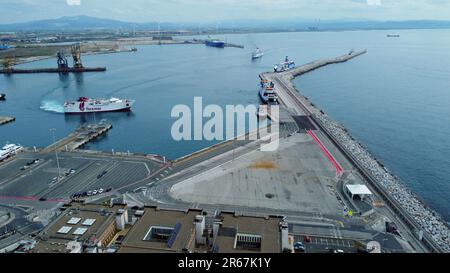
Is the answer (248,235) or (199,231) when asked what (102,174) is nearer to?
(199,231)

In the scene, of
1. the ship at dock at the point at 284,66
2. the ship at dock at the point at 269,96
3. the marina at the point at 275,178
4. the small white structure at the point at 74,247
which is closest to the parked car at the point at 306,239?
the marina at the point at 275,178

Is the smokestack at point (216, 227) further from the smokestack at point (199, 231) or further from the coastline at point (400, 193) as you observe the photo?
the coastline at point (400, 193)

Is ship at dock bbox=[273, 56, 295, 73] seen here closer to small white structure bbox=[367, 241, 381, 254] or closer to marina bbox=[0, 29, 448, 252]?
marina bbox=[0, 29, 448, 252]

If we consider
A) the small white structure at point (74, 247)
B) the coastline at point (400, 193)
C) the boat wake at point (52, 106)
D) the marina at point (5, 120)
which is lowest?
the coastline at point (400, 193)

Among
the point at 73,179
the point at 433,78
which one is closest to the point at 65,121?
the point at 73,179

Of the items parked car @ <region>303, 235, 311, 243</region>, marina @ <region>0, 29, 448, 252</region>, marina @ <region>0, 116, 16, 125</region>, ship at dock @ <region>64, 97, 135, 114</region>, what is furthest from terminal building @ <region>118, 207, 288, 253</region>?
marina @ <region>0, 116, 16, 125</region>

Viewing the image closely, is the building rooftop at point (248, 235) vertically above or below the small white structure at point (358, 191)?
above

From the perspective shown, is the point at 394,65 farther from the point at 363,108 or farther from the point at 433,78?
the point at 363,108
